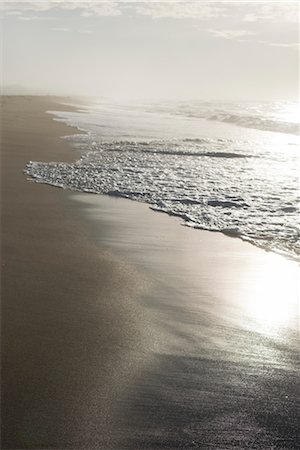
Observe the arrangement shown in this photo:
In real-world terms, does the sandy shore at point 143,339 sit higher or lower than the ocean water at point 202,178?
lower

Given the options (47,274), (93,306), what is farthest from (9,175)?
(93,306)

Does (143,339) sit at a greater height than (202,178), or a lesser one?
lesser

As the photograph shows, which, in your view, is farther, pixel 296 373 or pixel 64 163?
pixel 64 163

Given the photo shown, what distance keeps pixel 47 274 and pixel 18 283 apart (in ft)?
1.33

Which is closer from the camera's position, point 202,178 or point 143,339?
point 143,339

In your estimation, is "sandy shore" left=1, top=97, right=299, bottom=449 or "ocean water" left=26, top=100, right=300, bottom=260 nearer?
"sandy shore" left=1, top=97, right=299, bottom=449

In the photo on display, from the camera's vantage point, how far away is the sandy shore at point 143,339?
364 cm

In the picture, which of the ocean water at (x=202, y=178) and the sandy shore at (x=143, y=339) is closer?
the sandy shore at (x=143, y=339)

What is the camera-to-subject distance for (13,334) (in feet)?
15.2

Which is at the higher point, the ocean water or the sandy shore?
the ocean water

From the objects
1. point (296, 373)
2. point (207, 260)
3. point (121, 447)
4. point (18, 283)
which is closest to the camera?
point (121, 447)

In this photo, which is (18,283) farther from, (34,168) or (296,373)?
(34,168)

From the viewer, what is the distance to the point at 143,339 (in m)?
4.75

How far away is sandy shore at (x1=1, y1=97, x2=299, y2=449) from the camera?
3.64 meters
